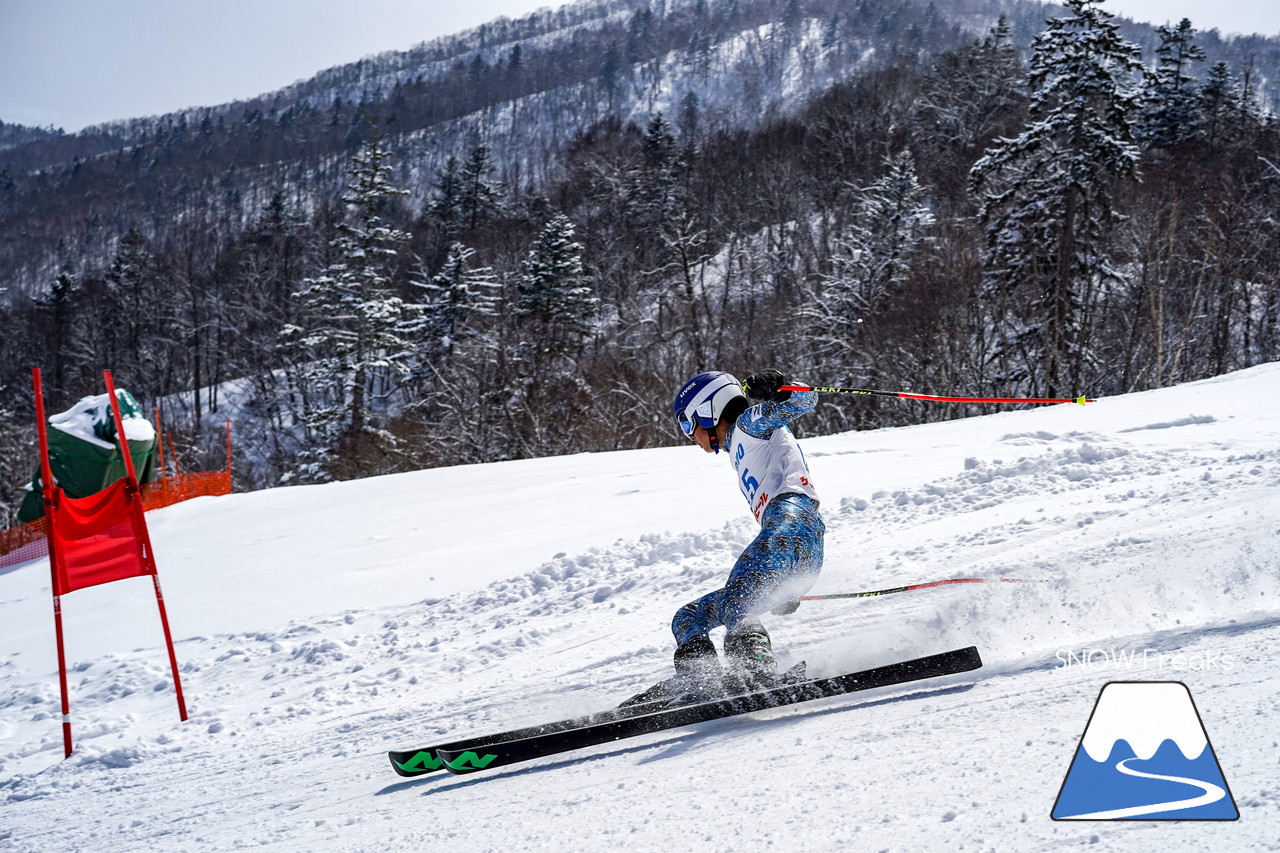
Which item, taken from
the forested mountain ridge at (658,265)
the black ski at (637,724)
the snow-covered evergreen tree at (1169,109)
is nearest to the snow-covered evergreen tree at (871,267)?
the forested mountain ridge at (658,265)

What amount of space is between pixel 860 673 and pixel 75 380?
70688mm

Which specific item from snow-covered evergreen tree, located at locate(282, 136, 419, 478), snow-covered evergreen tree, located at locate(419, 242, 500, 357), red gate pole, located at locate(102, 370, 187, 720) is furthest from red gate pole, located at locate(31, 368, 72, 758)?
snow-covered evergreen tree, located at locate(419, 242, 500, 357)

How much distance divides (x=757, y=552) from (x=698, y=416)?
92cm

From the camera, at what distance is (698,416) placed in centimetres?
456

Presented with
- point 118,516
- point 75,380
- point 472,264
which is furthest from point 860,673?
point 75,380

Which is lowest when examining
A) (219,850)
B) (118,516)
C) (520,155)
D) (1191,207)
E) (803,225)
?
(219,850)

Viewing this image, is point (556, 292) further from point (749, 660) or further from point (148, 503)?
point (749, 660)

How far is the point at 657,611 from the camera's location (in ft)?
19.6

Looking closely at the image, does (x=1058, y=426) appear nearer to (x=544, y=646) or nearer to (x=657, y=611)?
(x=657, y=611)

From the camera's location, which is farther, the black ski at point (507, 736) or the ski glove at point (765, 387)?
the ski glove at point (765, 387)

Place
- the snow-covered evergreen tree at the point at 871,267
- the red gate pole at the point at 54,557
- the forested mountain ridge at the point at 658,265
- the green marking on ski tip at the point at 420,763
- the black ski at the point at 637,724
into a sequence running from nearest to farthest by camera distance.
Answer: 1. the black ski at the point at 637,724
2. the green marking on ski tip at the point at 420,763
3. the red gate pole at the point at 54,557
4. the forested mountain ridge at the point at 658,265
5. the snow-covered evergreen tree at the point at 871,267

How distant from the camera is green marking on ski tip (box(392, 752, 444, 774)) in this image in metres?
3.82

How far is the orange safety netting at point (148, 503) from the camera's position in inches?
504

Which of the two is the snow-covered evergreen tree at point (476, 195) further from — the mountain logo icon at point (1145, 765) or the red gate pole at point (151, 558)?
the mountain logo icon at point (1145, 765)
